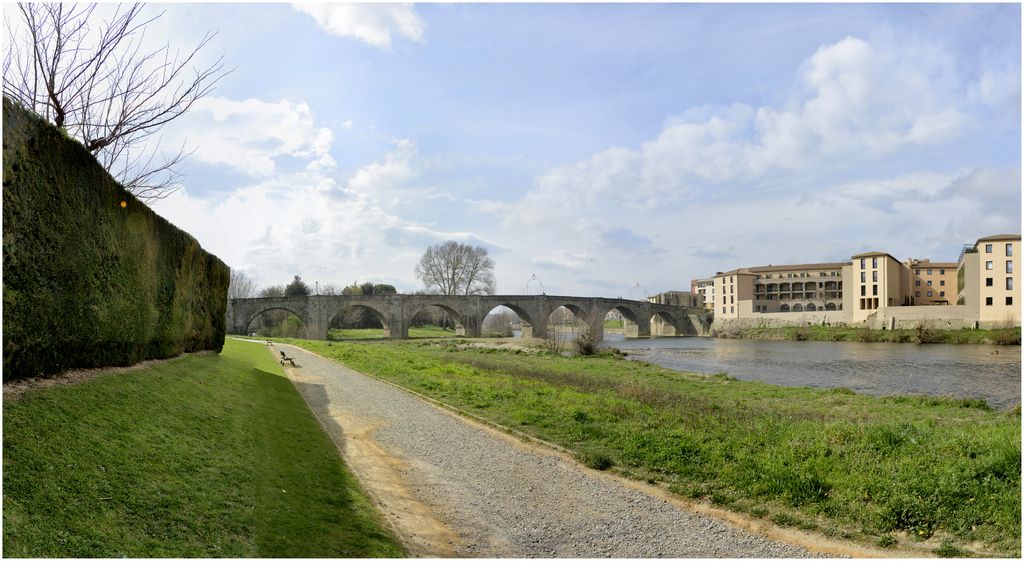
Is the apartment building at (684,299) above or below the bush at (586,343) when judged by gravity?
above

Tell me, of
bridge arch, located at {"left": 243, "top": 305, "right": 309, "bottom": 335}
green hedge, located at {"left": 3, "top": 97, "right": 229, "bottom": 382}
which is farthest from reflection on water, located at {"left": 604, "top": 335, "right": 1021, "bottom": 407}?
bridge arch, located at {"left": 243, "top": 305, "right": 309, "bottom": 335}

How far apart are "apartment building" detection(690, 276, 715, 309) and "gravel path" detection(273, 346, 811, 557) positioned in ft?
377

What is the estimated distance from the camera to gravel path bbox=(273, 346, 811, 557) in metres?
6.61

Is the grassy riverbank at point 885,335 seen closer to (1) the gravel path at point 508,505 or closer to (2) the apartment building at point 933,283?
(2) the apartment building at point 933,283

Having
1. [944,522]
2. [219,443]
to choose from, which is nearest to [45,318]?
[219,443]

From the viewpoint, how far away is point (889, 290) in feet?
235

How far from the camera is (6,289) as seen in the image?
7.29m

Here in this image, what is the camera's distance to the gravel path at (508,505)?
260 inches

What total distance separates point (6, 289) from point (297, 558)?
5372 millimetres

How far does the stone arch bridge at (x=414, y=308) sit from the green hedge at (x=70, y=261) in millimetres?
44535

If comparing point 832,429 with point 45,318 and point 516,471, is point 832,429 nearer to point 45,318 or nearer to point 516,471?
point 516,471

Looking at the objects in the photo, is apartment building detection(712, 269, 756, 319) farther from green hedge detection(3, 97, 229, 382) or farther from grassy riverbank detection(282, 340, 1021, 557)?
green hedge detection(3, 97, 229, 382)

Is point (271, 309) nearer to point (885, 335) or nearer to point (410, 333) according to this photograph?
point (410, 333)

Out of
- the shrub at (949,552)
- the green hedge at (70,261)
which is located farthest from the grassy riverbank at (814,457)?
the green hedge at (70,261)
